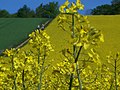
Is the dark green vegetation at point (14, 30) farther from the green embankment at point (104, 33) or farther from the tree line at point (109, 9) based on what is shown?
the tree line at point (109, 9)

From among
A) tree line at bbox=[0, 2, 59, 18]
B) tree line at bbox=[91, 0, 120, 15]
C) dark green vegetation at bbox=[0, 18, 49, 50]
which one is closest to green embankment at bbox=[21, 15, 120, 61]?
dark green vegetation at bbox=[0, 18, 49, 50]

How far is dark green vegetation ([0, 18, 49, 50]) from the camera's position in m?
34.9

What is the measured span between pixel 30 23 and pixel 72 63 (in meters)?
41.8

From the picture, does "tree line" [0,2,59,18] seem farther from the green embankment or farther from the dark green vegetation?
the green embankment

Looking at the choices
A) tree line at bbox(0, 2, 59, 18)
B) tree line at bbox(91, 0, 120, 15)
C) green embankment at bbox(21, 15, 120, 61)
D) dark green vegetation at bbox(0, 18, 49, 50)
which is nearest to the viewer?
green embankment at bbox(21, 15, 120, 61)

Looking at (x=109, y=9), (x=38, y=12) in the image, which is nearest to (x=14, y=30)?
(x=109, y=9)

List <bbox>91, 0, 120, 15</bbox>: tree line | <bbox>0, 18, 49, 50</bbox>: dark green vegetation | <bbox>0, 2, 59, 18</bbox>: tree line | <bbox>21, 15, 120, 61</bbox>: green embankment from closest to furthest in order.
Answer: <bbox>21, 15, 120, 61</bbox>: green embankment → <bbox>0, 18, 49, 50</bbox>: dark green vegetation → <bbox>91, 0, 120, 15</bbox>: tree line → <bbox>0, 2, 59, 18</bbox>: tree line

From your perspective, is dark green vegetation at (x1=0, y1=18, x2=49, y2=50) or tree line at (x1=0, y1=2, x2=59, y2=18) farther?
tree line at (x1=0, y1=2, x2=59, y2=18)

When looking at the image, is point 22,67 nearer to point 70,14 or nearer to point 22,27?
point 70,14

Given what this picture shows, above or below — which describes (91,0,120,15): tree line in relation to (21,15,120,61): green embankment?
above

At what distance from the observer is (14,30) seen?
139ft

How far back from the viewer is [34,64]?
19.6ft

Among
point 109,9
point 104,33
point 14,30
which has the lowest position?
point 104,33

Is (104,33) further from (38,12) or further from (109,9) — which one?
A: (38,12)
